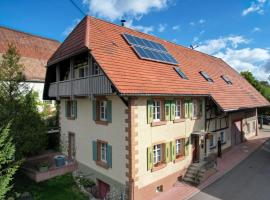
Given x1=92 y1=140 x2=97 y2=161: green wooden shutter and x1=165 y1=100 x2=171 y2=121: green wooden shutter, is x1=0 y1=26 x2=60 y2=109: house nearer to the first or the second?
x1=92 y1=140 x2=97 y2=161: green wooden shutter

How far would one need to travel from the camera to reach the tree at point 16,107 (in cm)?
1608

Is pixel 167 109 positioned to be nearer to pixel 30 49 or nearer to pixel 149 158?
pixel 149 158

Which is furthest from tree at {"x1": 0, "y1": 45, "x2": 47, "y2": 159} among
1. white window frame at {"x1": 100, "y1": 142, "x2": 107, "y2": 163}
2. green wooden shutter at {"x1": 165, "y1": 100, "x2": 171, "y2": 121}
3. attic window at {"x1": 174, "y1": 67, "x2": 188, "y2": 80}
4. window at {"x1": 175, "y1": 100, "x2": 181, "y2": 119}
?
attic window at {"x1": 174, "y1": 67, "x2": 188, "y2": 80}

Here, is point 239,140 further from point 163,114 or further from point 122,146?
point 122,146

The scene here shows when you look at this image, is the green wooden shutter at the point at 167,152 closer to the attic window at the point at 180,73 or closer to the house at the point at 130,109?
the house at the point at 130,109

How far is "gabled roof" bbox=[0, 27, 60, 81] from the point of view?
25000mm

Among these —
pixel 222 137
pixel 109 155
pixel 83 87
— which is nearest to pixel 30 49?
pixel 83 87

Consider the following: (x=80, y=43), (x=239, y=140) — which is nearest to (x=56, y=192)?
(x=80, y=43)

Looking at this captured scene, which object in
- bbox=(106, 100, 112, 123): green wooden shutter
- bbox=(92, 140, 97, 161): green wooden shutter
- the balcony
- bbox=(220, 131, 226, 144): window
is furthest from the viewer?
bbox=(220, 131, 226, 144): window

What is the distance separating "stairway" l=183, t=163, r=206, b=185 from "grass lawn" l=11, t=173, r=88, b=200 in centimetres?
656

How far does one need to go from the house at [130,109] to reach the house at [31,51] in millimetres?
5832

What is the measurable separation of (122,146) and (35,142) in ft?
25.3

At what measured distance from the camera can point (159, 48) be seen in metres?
18.1

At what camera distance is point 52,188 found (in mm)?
15297
